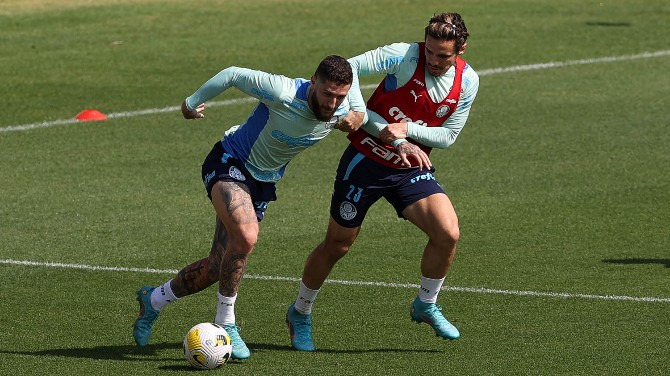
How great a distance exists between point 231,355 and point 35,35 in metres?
16.3

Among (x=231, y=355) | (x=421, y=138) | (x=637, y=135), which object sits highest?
(x=421, y=138)

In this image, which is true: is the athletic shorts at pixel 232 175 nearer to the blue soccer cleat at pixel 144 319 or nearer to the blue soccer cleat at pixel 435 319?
the blue soccer cleat at pixel 144 319

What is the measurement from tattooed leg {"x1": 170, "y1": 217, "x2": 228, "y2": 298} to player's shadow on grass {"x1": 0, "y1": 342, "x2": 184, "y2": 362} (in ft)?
1.42

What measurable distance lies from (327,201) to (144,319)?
5.40 meters

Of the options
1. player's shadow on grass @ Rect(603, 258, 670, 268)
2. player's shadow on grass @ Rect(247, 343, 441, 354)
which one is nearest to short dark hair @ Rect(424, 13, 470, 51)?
player's shadow on grass @ Rect(247, 343, 441, 354)

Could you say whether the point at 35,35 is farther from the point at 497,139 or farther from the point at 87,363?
the point at 87,363

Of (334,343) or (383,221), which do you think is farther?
(383,221)

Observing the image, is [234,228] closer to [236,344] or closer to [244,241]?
[244,241]

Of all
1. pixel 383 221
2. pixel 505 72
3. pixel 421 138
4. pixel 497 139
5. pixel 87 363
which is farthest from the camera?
pixel 505 72

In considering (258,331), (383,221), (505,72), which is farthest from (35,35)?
(258,331)

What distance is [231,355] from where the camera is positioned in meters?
9.88

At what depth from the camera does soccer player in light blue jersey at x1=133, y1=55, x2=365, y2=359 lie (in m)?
9.89

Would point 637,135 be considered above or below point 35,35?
above

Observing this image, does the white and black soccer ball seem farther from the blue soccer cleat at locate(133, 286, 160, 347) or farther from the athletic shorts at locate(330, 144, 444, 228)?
the athletic shorts at locate(330, 144, 444, 228)
